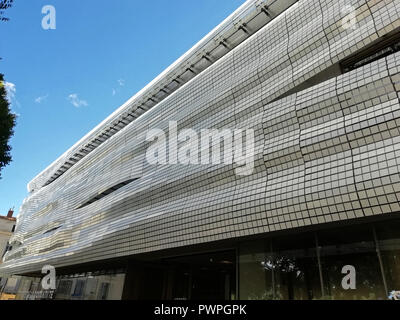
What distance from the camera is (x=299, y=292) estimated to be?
9.38m

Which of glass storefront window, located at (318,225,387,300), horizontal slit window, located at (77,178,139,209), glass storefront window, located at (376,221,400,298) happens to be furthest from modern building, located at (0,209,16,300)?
glass storefront window, located at (376,221,400,298)

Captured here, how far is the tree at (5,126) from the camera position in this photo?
32.9 feet

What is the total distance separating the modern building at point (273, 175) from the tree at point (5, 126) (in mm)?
6502

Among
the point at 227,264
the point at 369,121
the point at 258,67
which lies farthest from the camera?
the point at 227,264

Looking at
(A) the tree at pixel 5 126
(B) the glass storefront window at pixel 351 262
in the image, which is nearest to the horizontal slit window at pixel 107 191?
(A) the tree at pixel 5 126

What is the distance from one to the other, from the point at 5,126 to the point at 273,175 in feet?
32.3

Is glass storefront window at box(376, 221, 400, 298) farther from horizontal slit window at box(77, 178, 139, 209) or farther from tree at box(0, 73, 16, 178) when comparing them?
horizontal slit window at box(77, 178, 139, 209)

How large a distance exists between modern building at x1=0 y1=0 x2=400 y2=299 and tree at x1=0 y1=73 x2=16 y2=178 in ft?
21.3

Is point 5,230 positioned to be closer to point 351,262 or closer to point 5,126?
point 5,126

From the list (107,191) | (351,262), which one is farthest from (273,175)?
(107,191)
